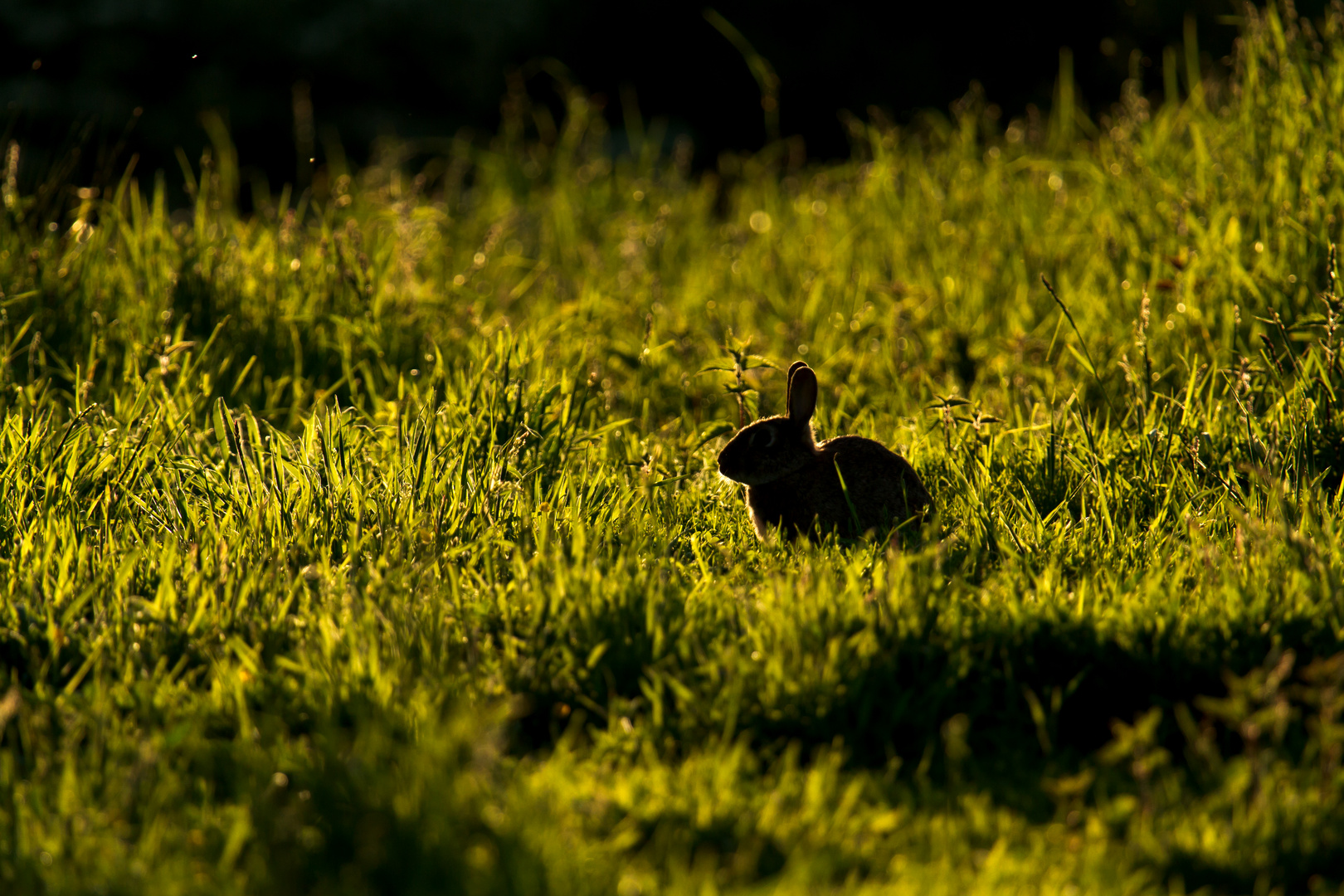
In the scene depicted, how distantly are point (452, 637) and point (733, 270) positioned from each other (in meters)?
3.73

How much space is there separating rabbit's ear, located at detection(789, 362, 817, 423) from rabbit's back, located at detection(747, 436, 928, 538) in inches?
5.5

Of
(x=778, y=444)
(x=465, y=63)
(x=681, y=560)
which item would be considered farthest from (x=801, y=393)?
(x=465, y=63)

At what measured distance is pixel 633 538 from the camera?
3.34m

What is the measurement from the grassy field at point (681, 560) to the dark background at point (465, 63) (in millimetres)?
4796

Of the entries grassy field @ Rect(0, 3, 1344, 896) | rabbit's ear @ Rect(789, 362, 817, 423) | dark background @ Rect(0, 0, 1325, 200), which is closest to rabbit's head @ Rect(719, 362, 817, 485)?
rabbit's ear @ Rect(789, 362, 817, 423)

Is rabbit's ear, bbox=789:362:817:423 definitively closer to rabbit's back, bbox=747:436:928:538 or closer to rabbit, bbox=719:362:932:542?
rabbit, bbox=719:362:932:542

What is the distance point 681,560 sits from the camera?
3.47 meters

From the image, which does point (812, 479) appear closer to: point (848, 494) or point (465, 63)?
point (848, 494)

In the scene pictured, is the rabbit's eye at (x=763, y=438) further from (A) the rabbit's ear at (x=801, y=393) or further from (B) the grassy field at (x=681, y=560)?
(B) the grassy field at (x=681, y=560)

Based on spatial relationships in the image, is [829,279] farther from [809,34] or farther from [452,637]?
[809,34]

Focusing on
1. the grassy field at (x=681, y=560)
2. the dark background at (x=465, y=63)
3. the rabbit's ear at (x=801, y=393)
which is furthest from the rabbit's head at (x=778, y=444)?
the dark background at (x=465, y=63)

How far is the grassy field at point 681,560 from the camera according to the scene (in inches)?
89.7

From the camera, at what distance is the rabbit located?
3572 mm

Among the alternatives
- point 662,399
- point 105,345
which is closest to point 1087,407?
point 662,399
